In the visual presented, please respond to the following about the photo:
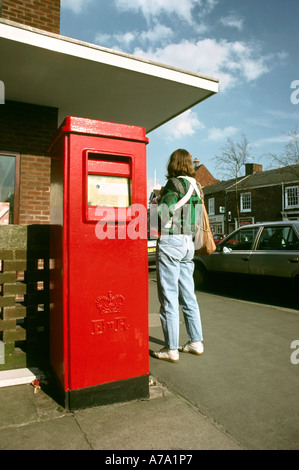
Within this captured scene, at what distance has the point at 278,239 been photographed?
21.7 ft

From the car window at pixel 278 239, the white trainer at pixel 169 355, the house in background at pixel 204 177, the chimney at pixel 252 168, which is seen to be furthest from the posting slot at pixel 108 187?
the house in background at pixel 204 177

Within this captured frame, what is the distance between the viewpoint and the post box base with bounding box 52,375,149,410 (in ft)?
7.40

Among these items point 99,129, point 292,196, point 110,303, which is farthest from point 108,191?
point 292,196

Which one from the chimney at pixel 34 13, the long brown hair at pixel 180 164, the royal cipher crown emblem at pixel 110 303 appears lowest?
the royal cipher crown emblem at pixel 110 303

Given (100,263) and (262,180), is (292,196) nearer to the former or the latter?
(262,180)

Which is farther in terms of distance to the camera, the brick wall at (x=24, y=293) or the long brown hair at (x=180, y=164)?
the long brown hair at (x=180, y=164)

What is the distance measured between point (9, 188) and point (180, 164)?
3.39 m

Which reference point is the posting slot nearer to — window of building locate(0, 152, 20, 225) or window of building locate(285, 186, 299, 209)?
window of building locate(0, 152, 20, 225)

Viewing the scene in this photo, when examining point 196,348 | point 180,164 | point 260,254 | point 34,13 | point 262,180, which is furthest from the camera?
point 262,180

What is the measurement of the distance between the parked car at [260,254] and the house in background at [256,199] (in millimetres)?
23935

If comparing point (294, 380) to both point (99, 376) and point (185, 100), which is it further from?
point (185, 100)

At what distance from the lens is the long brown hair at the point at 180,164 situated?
11.1 ft

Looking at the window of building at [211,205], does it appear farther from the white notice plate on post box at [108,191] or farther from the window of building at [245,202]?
the white notice plate on post box at [108,191]

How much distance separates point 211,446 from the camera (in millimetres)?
1878
